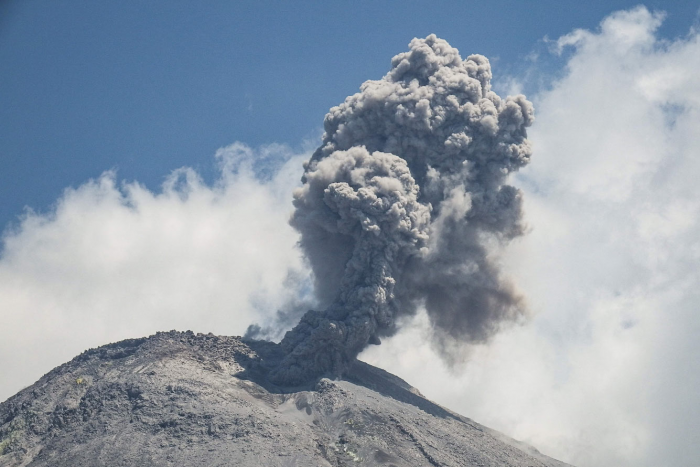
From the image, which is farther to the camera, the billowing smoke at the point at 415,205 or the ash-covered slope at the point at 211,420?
the billowing smoke at the point at 415,205

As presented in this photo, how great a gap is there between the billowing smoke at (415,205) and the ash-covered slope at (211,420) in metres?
5.53

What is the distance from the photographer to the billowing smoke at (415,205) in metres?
85.8

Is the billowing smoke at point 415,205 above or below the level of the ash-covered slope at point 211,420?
above

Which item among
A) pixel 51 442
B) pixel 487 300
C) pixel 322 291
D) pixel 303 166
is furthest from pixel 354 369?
pixel 51 442

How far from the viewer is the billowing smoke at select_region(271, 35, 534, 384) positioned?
85.8 meters

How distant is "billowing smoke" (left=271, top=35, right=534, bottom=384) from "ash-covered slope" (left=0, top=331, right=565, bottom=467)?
553 centimetres

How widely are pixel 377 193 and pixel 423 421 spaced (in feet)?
64.1

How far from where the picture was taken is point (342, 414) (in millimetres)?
78500

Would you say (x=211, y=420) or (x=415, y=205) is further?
(x=415, y=205)

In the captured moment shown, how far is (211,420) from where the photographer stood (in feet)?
247

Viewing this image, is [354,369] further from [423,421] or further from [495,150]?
[495,150]

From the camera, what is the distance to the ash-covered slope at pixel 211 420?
72688 millimetres

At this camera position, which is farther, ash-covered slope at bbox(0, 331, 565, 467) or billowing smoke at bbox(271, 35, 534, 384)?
billowing smoke at bbox(271, 35, 534, 384)

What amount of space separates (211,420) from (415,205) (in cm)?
2640
